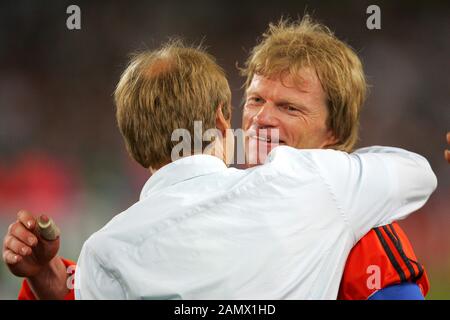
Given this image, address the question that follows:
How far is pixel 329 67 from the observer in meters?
1.56

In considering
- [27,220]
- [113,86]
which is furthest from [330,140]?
[113,86]


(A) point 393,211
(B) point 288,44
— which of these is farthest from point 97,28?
(A) point 393,211

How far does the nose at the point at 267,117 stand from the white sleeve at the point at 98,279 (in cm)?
61

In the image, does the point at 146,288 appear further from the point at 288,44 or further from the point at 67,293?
the point at 288,44

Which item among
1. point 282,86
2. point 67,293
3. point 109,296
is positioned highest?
point 282,86

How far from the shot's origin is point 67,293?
1.59m

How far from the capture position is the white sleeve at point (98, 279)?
111 centimetres

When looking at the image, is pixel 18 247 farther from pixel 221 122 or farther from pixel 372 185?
pixel 372 185

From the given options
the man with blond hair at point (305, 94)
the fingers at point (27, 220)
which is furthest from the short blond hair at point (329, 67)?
the fingers at point (27, 220)

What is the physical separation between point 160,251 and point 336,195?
30 centimetres

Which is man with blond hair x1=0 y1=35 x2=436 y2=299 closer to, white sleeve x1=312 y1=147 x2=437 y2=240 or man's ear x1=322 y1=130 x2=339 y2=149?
white sleeve x1=312 y1=147 x2=437 y2=240

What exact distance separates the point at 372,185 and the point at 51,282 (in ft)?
2.55

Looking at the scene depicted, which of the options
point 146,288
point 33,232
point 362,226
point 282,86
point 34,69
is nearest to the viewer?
point 146,288

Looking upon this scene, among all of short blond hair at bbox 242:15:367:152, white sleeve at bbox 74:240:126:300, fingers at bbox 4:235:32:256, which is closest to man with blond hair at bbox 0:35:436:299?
white sleeve at bbox 74:240:126:300
